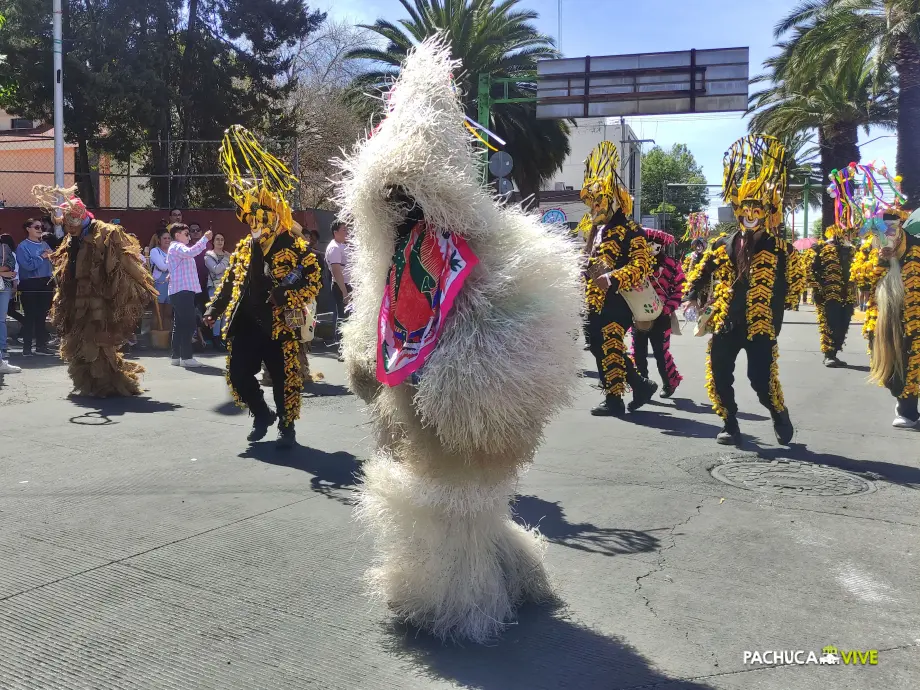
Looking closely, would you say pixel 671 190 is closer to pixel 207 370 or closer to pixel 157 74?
pixel 157 74

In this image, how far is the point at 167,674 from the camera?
125 inches

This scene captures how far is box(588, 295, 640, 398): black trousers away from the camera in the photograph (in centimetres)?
816

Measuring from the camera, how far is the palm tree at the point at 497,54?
25703mm

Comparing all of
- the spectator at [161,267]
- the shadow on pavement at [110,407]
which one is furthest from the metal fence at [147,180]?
the shadow on pavement at [110,407]

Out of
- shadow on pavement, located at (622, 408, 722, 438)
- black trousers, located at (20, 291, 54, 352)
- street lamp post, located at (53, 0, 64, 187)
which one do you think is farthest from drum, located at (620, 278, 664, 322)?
street lamp post, located at (53, 0, 64, 187)

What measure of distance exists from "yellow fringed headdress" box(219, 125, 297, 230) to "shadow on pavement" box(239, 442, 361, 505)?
1738mm

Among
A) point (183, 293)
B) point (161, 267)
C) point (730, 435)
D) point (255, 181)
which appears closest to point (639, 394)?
point (730, 435)

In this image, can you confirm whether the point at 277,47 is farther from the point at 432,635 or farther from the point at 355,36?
the point at 432,635

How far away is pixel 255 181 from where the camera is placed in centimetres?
662

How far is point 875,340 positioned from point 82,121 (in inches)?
726

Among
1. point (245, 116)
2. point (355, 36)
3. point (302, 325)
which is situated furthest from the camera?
point (355, 36)

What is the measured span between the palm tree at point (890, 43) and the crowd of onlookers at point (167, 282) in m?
15.2

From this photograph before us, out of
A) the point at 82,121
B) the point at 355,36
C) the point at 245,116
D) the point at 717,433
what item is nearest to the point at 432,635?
the point at 717,433

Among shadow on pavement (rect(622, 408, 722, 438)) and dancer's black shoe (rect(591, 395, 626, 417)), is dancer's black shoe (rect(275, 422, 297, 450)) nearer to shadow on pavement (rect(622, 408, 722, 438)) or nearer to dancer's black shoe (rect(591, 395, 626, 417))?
dancer's black shoe (rect(591, 395, 626, 417))
